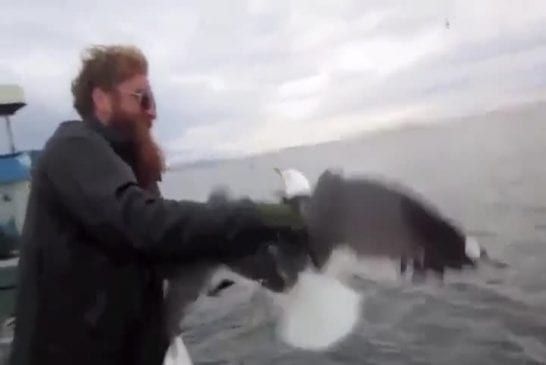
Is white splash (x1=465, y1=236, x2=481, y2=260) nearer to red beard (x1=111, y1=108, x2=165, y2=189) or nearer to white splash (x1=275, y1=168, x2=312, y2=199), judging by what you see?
white splash (x1=275, y1=168, x2=312, y2=199)

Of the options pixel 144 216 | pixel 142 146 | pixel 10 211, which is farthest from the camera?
pixel 10 211

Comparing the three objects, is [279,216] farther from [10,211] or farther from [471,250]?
[10,211]

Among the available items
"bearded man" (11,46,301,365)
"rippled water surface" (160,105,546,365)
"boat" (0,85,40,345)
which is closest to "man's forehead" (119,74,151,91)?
"bearded man" (11,46,301,365)

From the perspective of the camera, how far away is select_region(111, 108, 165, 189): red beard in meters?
0.67

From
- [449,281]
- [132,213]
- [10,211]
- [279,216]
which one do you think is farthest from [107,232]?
[10,211]

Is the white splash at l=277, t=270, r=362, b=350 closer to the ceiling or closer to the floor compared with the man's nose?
closer to the floor

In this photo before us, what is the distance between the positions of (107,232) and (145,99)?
15 centimetres

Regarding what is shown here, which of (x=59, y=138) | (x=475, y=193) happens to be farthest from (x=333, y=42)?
(x=59, y=138)

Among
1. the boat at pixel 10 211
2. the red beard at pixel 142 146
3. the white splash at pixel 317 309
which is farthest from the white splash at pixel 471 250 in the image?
the boat at pixel 10 211

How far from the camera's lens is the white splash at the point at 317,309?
685mm

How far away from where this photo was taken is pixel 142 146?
68cm

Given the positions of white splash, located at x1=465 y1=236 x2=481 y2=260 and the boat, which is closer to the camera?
white splash, located at x1=465 y1=236 x2=481 y2=260

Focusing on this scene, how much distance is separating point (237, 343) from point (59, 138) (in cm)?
118

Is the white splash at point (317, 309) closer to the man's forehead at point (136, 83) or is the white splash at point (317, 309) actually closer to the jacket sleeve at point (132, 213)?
the jacket sleeve at point (132, 213)
